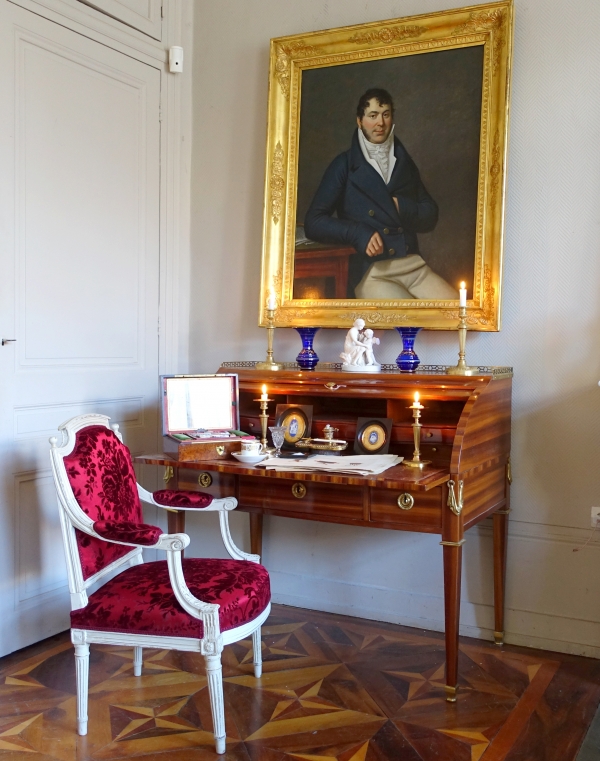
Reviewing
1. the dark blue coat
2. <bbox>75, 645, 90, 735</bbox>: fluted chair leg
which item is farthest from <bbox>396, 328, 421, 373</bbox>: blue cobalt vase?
<bbox>75, 645, 90, 735</bbox>: fluted chair leg

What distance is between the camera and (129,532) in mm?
2217

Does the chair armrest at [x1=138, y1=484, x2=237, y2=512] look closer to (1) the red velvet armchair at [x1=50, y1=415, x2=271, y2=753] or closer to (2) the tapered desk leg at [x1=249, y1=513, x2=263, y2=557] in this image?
(1) the red velvet armchair at [x1=50, y1=415, x2=271, y2=753]

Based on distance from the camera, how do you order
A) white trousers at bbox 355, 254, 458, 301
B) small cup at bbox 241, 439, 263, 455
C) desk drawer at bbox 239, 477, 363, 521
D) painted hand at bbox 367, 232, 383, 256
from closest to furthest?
desk drawer at bbox 239, 477, 363, 521, small cup at bbox 241, 439, 263, 455, white trousers at bbox 355, 254, 458, 301, painted hand at bbox 367, 232, 383, 256

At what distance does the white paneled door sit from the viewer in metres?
2.83

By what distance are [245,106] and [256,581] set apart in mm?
2155

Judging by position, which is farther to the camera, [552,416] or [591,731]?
[552,416]

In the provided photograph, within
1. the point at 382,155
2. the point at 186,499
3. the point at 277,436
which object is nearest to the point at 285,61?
the point at 382,155

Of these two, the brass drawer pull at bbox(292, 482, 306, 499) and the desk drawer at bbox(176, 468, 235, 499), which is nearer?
the brass drawer pull at bbox(292, 482, 306, 499)

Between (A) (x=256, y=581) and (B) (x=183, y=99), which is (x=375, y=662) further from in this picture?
(B) (x=183, y=99)

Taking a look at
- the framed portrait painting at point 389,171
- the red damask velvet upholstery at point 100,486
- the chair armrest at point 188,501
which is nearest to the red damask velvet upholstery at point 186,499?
the chair armrest at point 188,501

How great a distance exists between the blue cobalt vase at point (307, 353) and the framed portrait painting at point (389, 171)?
0.15 meters

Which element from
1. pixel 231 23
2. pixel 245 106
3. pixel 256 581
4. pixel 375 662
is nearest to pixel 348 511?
pixel 256 581

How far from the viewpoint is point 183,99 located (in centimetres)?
359

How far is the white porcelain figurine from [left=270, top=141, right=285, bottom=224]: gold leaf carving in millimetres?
689
